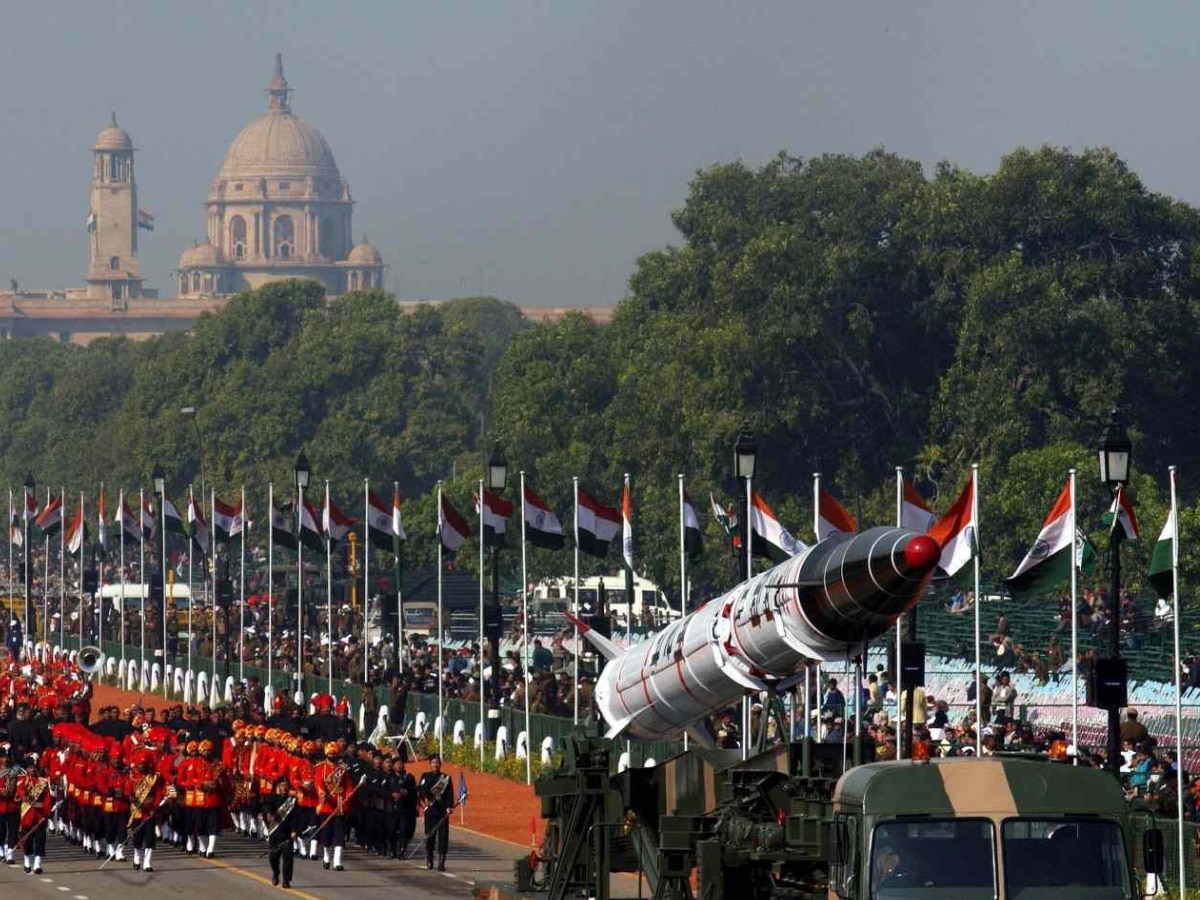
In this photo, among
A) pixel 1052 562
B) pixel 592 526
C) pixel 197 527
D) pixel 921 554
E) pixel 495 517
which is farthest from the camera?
pixel 197 527

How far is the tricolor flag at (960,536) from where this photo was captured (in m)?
34.0

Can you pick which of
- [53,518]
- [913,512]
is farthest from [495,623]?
[53,518]

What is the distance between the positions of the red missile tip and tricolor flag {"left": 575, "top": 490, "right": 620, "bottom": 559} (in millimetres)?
26746

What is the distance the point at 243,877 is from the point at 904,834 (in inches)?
696

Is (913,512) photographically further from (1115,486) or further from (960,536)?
(1115,486)

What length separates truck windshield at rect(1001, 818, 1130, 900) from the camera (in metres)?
19.1

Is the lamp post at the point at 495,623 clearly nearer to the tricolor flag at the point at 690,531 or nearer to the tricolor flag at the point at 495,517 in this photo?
the tricolor flag at the point at 495,517

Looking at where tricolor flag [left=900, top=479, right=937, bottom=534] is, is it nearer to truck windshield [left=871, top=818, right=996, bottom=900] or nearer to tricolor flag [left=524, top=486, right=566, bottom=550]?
tricolor flag [left=524, top=486, right=566, bottom=550]

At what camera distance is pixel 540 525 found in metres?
49.7

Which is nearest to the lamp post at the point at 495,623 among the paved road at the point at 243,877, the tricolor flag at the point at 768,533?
the tricolor flag at the point at 768,533

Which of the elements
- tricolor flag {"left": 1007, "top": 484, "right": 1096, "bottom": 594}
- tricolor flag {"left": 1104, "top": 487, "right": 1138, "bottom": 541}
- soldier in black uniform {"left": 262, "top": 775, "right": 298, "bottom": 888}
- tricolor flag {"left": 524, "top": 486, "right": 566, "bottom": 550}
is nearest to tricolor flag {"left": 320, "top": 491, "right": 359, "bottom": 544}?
tricolor flag {"left": 524, "top": 486, "right": 566, "bottom": 550}

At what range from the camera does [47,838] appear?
135ft

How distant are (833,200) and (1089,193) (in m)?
9.51

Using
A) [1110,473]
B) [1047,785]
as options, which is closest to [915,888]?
[1047,785]
